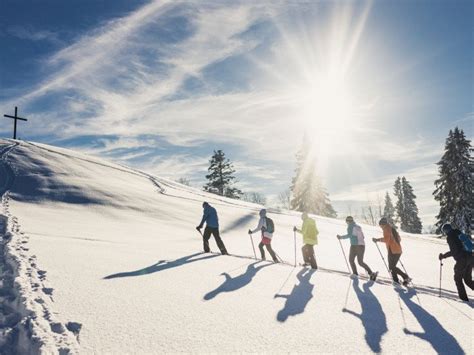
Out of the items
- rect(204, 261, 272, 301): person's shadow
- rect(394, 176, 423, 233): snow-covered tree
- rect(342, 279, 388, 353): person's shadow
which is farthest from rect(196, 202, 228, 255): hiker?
rect(394, 176, 423, 233): snow-covered tree

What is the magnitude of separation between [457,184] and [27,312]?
38904 millimetres

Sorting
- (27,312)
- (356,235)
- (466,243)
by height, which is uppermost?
(356,235)

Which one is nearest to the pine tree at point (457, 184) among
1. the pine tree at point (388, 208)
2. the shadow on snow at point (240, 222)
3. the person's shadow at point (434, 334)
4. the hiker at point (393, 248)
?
the shadow on snow at point (240, 222)

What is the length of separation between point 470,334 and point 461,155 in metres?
35.6

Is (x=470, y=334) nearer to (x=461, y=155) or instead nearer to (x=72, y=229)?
(x=72, y=229)

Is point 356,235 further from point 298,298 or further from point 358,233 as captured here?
point 298,298

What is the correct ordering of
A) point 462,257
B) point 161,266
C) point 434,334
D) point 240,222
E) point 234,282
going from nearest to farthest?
1. point 434,334
2. point 234,282
3. point 462,257
4. point 161,266
5. point 240,222

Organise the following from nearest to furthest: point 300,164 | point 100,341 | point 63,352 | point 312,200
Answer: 1. point 63,352
2. point 100,341
3. point 312,200
4. point 300,164

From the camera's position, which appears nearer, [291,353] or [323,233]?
[291,353]

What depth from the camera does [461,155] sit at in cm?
3541

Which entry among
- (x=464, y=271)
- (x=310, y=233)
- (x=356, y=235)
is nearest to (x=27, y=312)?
(x=310, y=233)

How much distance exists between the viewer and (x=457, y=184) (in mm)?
34812

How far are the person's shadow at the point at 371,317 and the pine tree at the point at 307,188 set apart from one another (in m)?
43.7

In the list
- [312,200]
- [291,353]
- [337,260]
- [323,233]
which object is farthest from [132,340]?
[312,200]
